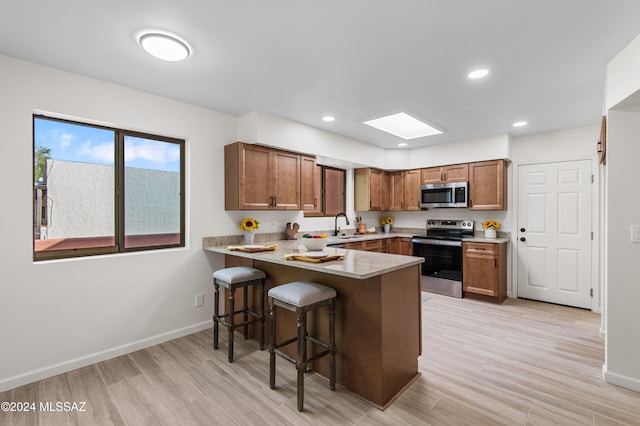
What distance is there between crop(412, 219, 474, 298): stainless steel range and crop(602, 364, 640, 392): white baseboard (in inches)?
89.3

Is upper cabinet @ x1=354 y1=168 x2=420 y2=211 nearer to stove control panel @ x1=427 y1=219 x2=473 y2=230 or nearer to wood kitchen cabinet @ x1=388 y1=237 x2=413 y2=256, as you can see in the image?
stove control panel @ x1=427 y1=219 x2=473 y2=230

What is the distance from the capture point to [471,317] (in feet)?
12.3

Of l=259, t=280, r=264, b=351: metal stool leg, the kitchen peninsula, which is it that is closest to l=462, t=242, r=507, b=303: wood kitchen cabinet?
the kitchen peninsula

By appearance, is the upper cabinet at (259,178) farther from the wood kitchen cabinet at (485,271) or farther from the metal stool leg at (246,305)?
the wood kitchen cabinet at (485,271)

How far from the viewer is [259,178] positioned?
11.6 feet

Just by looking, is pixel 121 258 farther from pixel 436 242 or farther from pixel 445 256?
pixel 445 256

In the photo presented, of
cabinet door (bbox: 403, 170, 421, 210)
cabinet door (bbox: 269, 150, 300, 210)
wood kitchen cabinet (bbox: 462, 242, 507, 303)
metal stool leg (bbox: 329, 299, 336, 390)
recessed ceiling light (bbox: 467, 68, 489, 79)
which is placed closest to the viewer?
metal stool leg (bbox: 329, 299, 336, 390)

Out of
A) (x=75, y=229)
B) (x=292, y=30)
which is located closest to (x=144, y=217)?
(x=75, y=229)

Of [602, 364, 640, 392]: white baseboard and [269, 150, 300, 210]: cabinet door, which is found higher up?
[269, 150, 300, 210]: cabinet door

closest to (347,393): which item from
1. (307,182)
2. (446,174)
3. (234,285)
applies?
(234,285)

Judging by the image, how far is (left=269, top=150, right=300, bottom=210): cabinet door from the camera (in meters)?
3.70

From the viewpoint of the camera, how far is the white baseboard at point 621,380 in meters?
2.21

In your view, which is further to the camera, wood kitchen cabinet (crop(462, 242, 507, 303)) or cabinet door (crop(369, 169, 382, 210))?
cabinet door (crop(369, 169, 382, 210))

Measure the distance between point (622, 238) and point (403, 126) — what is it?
268cm
